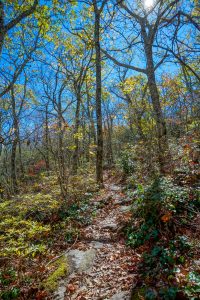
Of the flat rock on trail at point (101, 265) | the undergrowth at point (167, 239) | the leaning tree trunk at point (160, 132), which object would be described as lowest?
the flat rock on trail at point (101, 265)

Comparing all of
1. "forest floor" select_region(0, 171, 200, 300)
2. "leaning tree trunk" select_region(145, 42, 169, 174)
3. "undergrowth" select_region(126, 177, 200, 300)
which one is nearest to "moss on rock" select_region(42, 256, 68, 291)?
"forest floor" select_region(0, 171, 200, 300)

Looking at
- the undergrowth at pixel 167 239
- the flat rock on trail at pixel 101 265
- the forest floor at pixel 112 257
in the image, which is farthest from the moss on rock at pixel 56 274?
the undergrowth at pixel 167 239

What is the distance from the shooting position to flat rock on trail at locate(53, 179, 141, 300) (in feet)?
12.4

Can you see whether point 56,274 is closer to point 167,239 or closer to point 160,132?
point 167,239

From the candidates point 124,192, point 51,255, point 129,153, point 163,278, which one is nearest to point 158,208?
point 163,278

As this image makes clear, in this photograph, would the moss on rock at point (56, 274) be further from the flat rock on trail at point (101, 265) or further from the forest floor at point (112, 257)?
the flat rock on trail at point (101, 265)

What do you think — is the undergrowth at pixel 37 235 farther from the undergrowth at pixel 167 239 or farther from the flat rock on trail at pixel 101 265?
the undergrowth at pixel 167 239

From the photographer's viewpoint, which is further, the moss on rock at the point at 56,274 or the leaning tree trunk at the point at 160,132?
the leaning tree trunk at the point at 160,132

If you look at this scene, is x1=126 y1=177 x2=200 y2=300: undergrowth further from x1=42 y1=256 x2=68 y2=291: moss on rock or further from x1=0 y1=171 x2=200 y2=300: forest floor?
x1=42 y1=256 x2=68 y2=291: moss on rock

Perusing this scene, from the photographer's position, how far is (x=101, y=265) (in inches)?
181

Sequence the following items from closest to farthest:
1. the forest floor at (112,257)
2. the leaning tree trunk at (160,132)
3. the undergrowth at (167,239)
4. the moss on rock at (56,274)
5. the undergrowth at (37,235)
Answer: the undergrowth at (167,239) → the forest floor at (112,257) → the moss on rock at (56,274) → the undergrowth at (37,235) → the leaning tree trunk at (160,132)

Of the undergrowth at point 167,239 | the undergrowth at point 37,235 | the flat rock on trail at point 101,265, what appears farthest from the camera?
the undergrowth at point 37,235

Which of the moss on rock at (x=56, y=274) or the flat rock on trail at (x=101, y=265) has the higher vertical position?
the flat rock on trail at (x=101, y=265)

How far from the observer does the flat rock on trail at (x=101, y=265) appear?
379 centimetres
